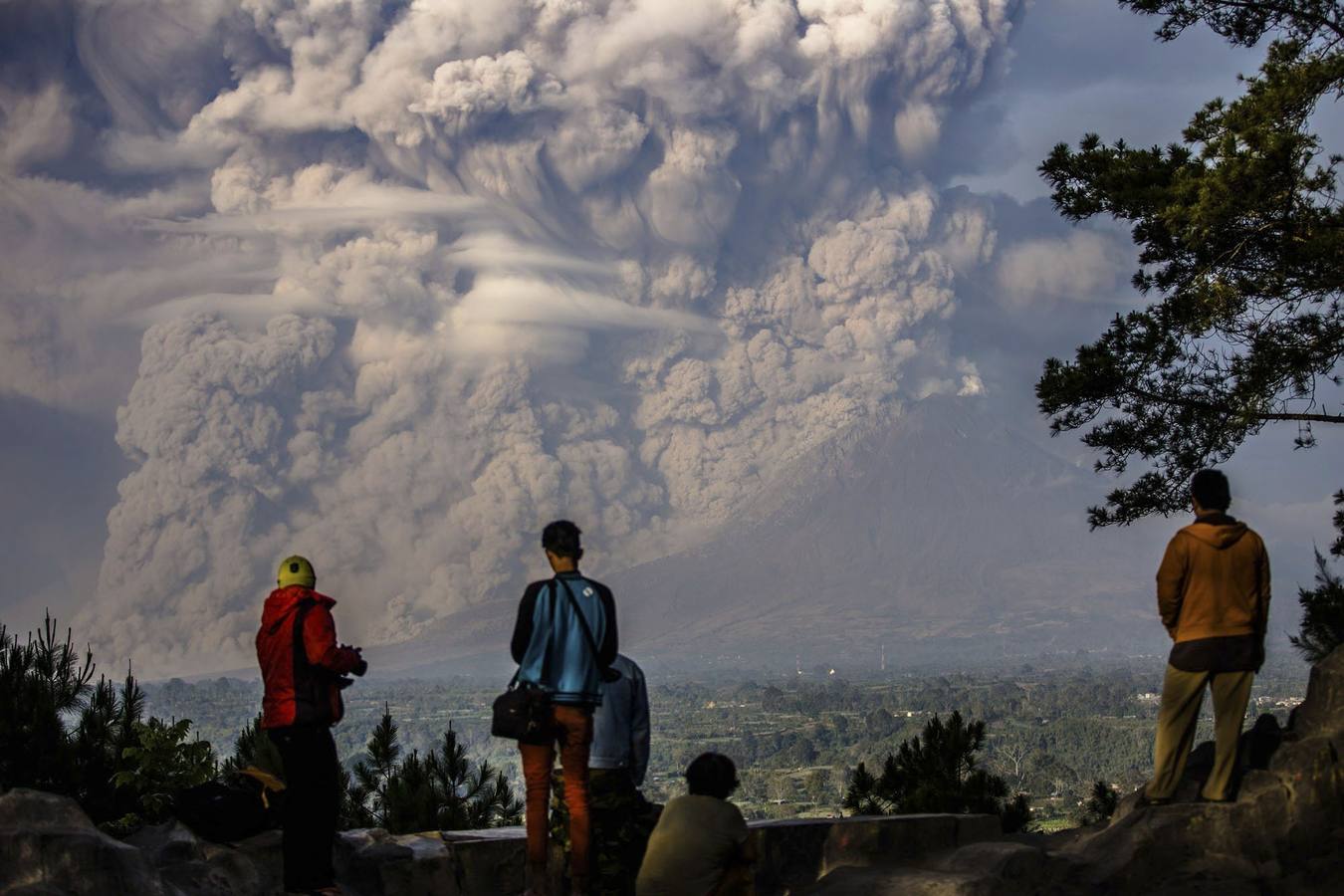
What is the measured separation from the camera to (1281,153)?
13.0 metres

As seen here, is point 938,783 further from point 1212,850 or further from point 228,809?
point 228,809

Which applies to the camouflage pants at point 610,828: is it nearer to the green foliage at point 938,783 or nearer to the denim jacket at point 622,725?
the denim jacket at point 622,725

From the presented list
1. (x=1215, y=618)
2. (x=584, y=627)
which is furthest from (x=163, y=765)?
(x=1215, y=618)

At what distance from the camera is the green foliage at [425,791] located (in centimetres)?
1566

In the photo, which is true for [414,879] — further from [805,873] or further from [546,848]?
[805,873]

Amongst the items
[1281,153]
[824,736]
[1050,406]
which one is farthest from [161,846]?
[824,736]

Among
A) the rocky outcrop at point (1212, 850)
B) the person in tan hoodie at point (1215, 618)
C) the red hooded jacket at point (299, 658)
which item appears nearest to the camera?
the red hooded jacket at point (299, 658)

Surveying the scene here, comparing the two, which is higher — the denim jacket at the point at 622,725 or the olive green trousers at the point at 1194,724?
the denim jacket at the point at 622,725

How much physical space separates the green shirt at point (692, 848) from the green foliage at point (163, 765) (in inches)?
230

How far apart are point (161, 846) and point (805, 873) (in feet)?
14.3

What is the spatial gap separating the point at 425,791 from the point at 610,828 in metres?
8.52

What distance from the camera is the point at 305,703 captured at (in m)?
7.75

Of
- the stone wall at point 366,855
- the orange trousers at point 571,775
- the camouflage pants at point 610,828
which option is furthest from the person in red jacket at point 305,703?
the camouflage pants at point 610,828

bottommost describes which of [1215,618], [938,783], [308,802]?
[938,783]
